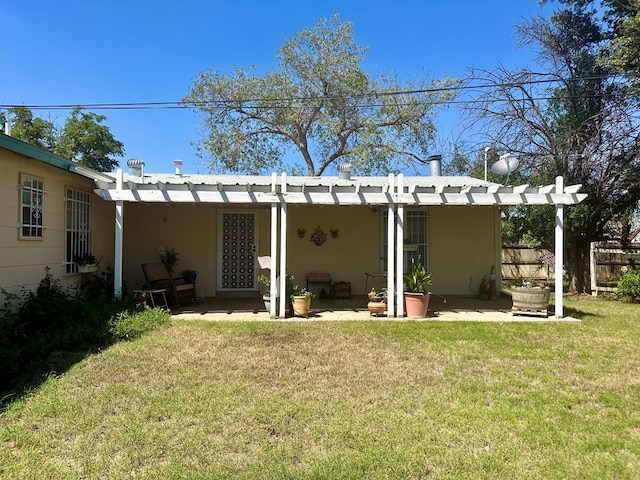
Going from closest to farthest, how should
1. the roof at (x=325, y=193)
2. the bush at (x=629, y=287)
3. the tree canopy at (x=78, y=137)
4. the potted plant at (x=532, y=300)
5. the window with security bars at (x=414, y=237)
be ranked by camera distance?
the roof at (x=325, y=193) → the potted plant at (x=532, y=300) → the bush at (x=629, y=287) → the window with security bars at (x=414, y=237) → the tree canopy at (x=78, y=137)

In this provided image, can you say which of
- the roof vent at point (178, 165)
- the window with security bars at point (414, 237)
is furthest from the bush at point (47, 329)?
the window with security bars at point (414, 237)

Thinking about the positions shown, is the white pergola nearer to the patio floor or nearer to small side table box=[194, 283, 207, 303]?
the patio floor

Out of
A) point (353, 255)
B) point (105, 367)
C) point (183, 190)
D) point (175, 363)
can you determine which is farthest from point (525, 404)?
point (353, 255)

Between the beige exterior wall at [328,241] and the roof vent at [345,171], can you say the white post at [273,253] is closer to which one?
the beige exterior wall at [328,241]

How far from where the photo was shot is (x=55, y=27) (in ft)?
37.0

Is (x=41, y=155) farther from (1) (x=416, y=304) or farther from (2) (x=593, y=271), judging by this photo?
(2) (x=593, y=271)

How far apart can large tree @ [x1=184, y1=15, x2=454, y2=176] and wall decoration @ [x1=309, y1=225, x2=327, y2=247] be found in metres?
8.70

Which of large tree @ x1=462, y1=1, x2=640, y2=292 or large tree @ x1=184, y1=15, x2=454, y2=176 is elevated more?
large tree @ x1=184, y1=15, x2=454, y2=176

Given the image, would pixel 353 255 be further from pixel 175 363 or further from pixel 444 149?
pixel 444 149

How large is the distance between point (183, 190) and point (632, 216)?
1076cm

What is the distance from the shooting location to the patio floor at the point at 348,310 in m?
6.92

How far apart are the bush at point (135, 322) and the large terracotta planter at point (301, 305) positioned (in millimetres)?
2108

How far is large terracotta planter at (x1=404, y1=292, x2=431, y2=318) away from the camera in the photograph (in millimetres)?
6961

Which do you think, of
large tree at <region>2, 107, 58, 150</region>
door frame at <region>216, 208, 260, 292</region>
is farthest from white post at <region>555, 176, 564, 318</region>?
large tree at <region>2, 107, 58, 150</region>
